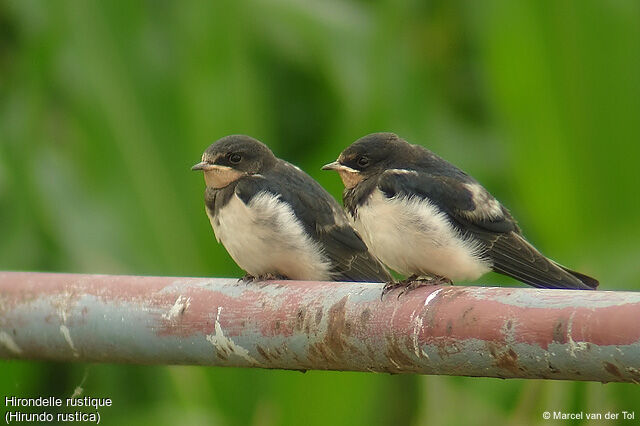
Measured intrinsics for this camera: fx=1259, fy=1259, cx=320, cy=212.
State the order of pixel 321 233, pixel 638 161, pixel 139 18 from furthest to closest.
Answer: pixel 139 18 < pixel 638 161 < pixel 321 233

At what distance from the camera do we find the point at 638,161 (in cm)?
320

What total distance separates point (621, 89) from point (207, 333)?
1859mm

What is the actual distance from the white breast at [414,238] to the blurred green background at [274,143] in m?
0.63

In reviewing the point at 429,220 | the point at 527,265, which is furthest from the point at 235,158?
the point at 527,265

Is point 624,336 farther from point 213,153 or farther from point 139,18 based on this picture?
point 139,18

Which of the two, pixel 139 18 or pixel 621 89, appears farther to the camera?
pixel 139 18

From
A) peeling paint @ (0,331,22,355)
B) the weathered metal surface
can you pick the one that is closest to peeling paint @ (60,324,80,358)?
the weathered metal surface

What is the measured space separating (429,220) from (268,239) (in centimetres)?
39

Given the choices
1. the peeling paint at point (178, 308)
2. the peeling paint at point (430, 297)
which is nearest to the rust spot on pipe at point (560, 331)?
the peeling paint at point (430, 297)

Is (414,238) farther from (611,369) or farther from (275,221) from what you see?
(611,369)

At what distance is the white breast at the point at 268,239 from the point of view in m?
2.56

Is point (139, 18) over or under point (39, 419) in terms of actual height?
over

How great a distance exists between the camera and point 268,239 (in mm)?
2574

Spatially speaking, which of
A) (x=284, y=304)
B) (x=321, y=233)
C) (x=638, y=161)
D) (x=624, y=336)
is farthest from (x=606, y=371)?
(x=638, y=161)
